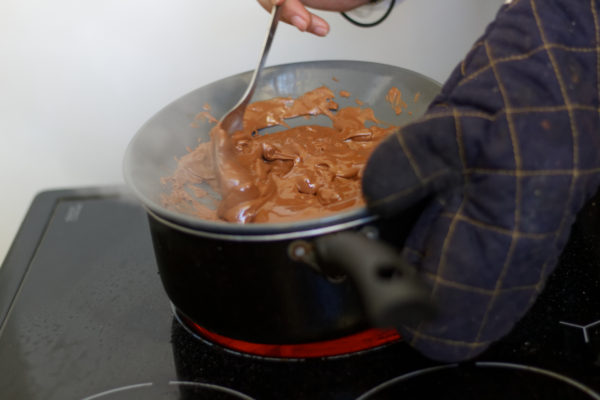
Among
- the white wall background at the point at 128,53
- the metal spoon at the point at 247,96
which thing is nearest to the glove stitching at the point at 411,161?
the metal spoon at the point at 247,96

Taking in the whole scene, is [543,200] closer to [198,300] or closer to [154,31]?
[198,300]

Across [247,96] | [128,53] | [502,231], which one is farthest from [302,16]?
[502,231]

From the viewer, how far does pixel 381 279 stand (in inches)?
19.7

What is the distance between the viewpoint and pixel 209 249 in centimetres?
61

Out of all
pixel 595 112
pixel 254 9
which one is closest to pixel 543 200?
pixel 595 112

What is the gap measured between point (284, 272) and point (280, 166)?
0.32m

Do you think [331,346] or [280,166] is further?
[280,166]

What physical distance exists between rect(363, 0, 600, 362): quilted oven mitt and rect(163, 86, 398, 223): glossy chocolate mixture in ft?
0.61

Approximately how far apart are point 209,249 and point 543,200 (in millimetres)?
338

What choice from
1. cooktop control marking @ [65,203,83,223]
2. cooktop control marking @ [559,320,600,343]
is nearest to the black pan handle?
cooktop control marking @ [559,320,600,343]

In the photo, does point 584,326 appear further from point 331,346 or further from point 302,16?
point 302,16

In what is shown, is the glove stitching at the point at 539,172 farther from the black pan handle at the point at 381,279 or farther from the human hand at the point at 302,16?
the human hand at the point at 302,16

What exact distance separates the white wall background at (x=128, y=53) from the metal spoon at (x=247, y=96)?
25 centimetres

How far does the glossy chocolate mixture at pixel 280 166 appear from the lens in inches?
30.3
